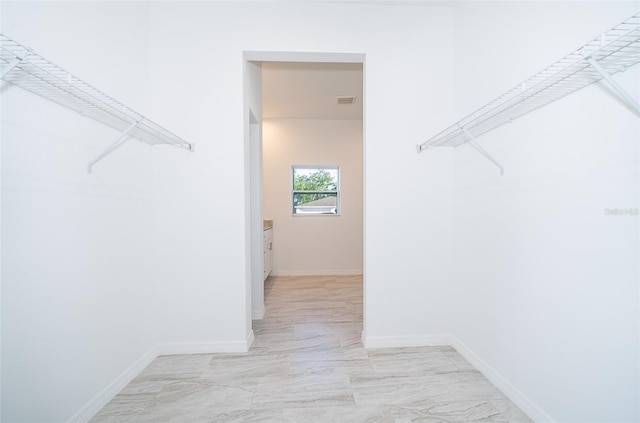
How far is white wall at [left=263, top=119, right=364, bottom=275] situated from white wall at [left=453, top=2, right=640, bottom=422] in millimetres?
3257

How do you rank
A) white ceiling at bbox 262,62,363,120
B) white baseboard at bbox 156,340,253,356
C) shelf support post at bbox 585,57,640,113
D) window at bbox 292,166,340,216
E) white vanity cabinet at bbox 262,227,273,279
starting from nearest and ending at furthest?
shelf support post at bbox 585,57,640,113
white baseboard at bbox 156,340,253,356
white ceiling at bbox 262,62,363,120
white vanity cabinet at bbox 262,227,273,279
window at bbox 292,166,340,216

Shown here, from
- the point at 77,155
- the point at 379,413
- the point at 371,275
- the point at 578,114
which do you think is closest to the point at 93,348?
the point at 77,155

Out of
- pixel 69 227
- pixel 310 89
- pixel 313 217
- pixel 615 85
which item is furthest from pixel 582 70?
pixel 313 217

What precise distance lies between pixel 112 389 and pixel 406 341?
1.98 meters

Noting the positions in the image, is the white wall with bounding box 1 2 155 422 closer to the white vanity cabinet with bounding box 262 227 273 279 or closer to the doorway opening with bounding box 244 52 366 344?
the white vanity cabinet with bounding box 262 227 273 279

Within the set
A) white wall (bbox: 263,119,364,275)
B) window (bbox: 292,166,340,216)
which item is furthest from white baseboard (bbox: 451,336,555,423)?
window (bbox: 292,166,340,216)

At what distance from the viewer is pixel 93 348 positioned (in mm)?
1562

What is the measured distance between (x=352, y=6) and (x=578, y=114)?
177 cm

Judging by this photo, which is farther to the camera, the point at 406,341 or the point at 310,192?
the point at 310,192

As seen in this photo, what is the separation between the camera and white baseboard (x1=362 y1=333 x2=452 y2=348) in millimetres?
2299

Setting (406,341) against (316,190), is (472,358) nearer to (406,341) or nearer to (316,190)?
(406,341)

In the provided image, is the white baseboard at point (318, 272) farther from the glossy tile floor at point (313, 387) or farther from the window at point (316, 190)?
the glossy tile floor at point (313, 387)

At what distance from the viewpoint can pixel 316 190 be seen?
5375mm

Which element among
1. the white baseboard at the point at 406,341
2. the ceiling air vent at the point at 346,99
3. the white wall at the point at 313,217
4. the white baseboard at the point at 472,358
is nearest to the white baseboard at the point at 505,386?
Result: the white baseboard at the point at 472,358
